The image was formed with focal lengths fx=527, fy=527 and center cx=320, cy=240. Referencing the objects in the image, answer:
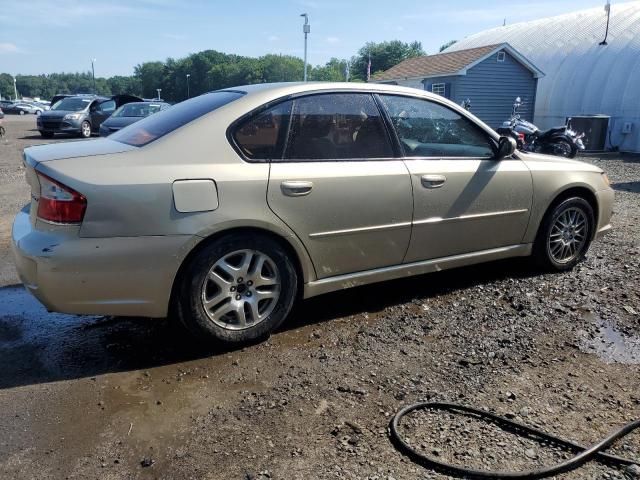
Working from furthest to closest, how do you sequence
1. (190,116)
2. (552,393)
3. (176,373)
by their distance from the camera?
(190,116)
(176,373)
(552,393)

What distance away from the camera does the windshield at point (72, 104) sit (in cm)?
2061

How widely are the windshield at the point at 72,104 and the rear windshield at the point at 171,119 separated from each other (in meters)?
19.0

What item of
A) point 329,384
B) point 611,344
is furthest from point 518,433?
point 611,344

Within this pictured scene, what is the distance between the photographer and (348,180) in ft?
11.7

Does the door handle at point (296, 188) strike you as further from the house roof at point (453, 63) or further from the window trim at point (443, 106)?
the house roof at point (453, 63)

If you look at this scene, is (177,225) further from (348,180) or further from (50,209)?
(348,180)

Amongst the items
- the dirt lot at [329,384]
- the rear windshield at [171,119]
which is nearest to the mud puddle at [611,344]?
the dirt lot at [329,384]

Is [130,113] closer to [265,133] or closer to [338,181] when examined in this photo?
[265,133]

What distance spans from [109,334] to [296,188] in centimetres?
168

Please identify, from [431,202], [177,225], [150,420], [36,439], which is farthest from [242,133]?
[36,439]

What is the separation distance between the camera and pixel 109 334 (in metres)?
3.69

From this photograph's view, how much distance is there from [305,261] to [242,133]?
3.05ft

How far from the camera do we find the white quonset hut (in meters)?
18.8

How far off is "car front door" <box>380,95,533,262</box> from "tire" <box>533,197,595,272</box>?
1.06 ft
